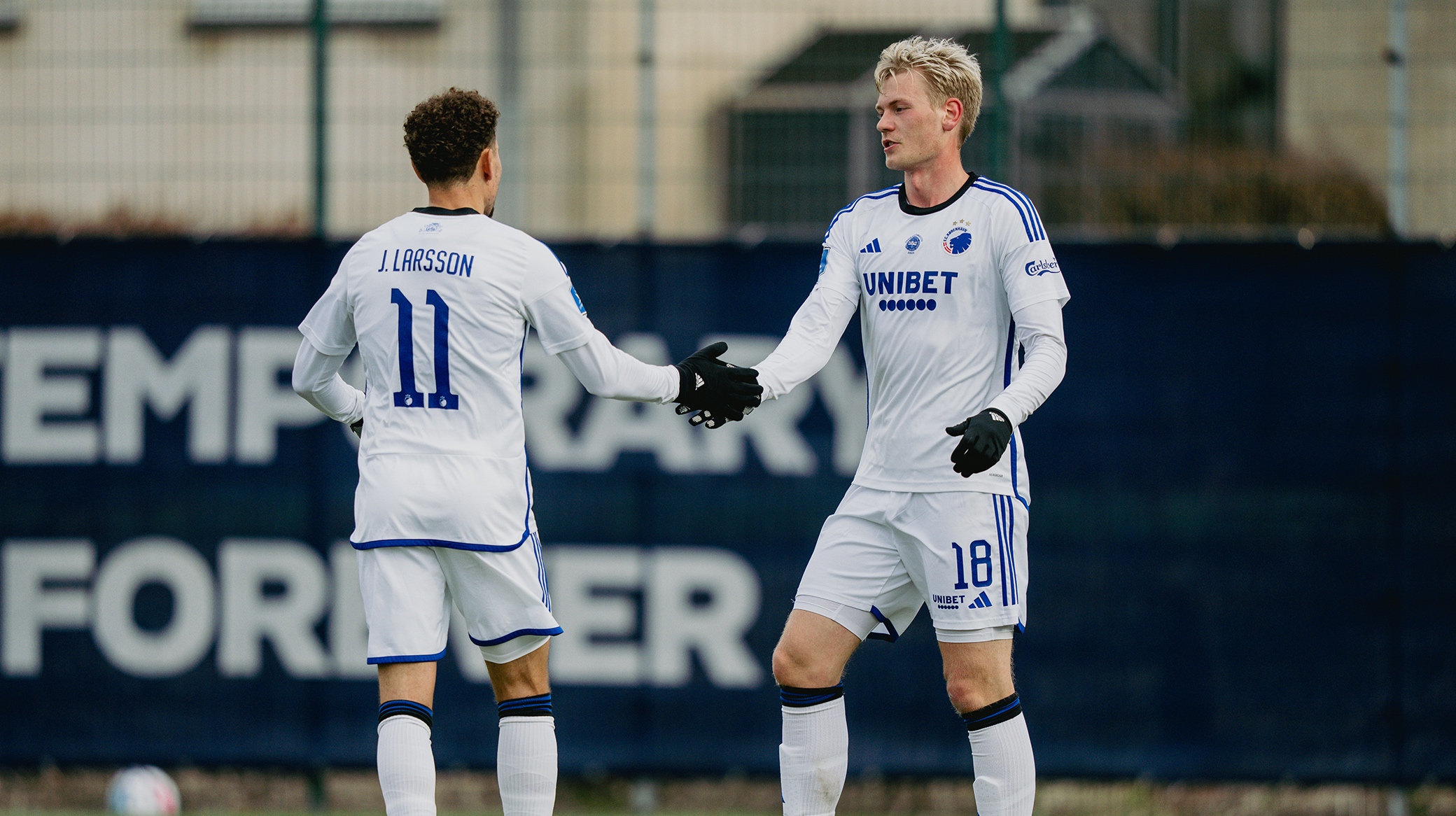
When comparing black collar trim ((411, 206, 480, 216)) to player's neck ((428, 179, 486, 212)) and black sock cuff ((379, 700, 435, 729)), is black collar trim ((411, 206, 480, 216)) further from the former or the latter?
black sock cuff ((379, 700, 435, 729))

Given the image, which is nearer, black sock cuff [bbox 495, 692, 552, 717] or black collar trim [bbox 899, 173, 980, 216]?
black sock cuff [bbox 495, 692, 552, 717]

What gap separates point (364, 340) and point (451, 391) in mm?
289

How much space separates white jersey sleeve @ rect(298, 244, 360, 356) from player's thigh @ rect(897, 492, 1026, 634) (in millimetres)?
1665

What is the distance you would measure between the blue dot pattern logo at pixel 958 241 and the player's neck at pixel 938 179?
0.48ft

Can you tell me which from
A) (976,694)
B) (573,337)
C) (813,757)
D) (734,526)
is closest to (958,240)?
(573,337)

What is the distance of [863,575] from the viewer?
4805 millimetres

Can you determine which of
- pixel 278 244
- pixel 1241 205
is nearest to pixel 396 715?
pixel 278 244

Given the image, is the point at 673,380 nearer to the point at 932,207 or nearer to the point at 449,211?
the point at 449,211

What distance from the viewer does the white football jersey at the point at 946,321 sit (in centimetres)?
472

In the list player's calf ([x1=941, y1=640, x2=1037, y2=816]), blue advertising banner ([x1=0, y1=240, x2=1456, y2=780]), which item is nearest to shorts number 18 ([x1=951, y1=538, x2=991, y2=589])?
player's calf ([x1=941, y1=640, x2=1037, y2=816])

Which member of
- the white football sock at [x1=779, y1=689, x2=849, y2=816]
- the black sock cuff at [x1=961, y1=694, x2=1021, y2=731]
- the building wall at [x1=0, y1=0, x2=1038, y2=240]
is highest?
the building wall at [x1=0, y1=0, x2=1038, y2=240]

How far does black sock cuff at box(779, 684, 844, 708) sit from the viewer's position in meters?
4.80

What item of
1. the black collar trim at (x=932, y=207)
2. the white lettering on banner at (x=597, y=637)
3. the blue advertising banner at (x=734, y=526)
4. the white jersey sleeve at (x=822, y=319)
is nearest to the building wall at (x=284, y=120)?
the blue advertising banner at (x=734, y=526)

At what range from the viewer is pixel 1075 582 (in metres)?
6.97
